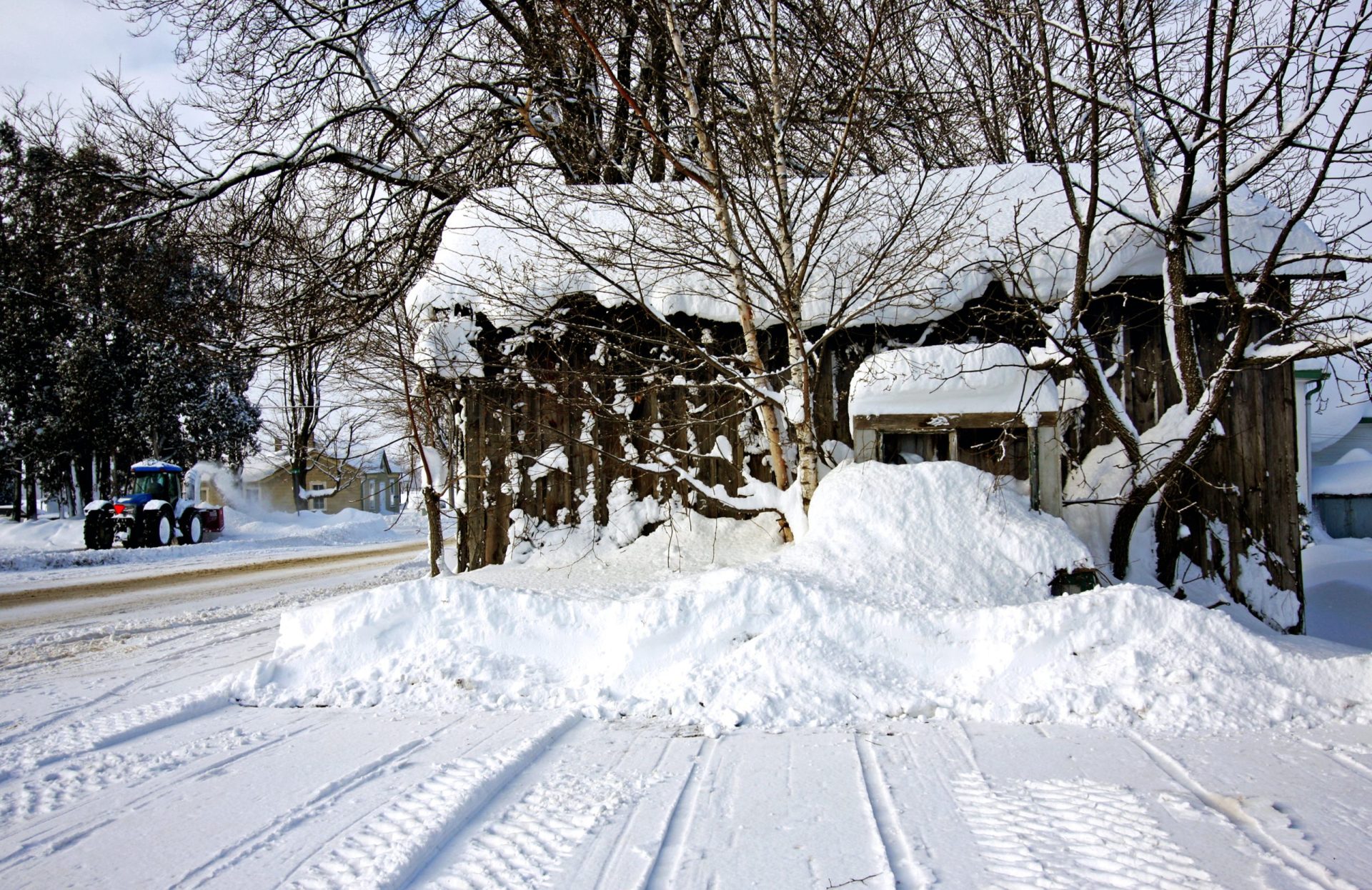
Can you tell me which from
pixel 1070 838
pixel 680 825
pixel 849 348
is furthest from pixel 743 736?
pixel 849 348

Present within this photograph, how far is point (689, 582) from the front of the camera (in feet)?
15.6

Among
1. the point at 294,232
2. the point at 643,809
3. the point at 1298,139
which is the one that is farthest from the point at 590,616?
the point at 294,232

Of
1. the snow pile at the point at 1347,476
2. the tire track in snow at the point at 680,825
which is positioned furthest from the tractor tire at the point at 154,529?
the snow pile at the point at 1347,476

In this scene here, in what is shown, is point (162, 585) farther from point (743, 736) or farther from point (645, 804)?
point (645, 804)

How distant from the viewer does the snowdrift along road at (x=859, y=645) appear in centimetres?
382

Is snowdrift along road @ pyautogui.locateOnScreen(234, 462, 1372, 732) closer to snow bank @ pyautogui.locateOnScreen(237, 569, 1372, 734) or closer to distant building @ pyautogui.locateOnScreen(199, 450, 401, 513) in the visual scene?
snow bank @ pyautogui.locateOnScreen(237, 569, 1372, 734)

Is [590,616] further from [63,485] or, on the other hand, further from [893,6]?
[63,485]

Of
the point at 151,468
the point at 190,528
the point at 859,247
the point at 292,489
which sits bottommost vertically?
the point at 292,489

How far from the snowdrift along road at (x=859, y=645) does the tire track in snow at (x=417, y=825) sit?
0.86 metres

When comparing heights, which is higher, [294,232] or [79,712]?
[294,232]

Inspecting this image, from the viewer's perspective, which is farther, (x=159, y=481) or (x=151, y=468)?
(x=159, y=481)

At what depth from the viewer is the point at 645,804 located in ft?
9.40

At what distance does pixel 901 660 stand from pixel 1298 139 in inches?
164

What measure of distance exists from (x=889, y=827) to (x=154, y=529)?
21971mm
